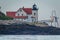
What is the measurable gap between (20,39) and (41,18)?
1.75 ft

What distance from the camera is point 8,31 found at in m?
3.47

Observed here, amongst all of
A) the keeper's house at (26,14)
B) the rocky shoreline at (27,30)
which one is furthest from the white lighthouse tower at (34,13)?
the rocky shoreline at (27,30)

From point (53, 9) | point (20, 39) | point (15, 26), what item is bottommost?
point (20, 39)

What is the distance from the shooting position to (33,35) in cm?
344

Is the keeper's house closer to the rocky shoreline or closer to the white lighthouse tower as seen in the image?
the white lighthouse tower

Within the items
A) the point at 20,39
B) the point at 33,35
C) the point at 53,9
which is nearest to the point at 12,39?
the point at 20,39

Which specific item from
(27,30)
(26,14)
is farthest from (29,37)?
(26,14)

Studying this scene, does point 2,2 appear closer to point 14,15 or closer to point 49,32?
point 14,15

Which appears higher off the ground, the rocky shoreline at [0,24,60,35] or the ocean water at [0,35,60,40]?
the rocky shoreline at [0,24,60,35]

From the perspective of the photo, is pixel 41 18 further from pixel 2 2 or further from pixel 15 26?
pixel 2 2

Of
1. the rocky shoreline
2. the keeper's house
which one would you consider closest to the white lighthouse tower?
the keeper's house

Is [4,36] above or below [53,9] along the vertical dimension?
below

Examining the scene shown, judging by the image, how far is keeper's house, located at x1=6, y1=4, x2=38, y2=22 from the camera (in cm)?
348

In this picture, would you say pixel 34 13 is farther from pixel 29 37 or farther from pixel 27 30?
pixel 29 37
